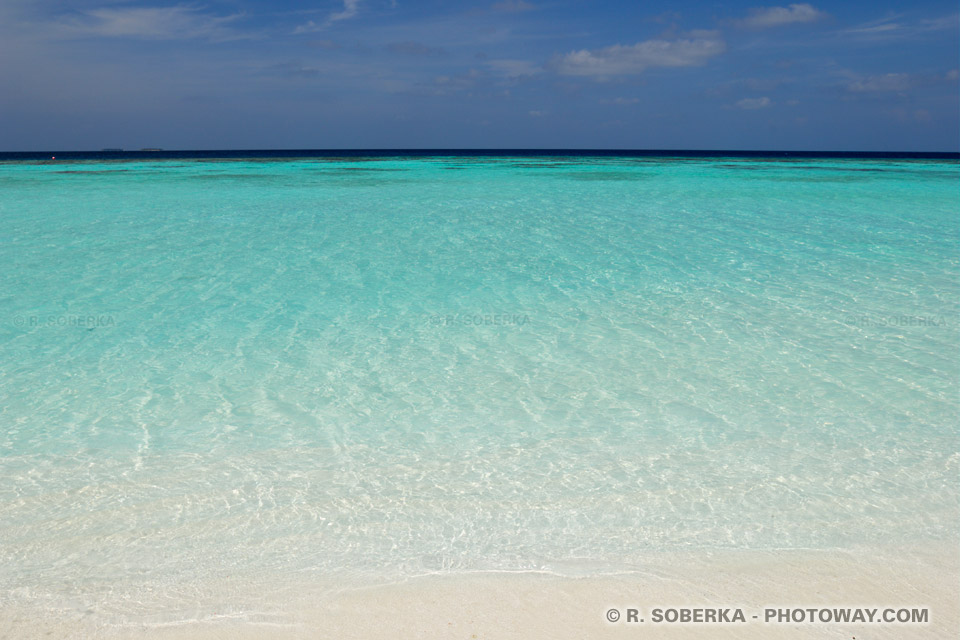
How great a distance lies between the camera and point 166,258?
8461 mm

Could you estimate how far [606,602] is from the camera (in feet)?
8.31

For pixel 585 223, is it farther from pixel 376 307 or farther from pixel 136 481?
pixel 136 481

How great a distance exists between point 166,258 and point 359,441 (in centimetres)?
582

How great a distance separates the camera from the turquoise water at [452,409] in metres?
2.90

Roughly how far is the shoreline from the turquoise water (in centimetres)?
10

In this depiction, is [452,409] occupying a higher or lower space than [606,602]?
higher

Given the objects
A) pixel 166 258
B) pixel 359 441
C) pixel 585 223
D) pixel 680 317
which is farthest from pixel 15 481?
pixel 585 223

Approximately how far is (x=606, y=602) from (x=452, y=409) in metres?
1.86

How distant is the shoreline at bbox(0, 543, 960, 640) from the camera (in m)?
2.38

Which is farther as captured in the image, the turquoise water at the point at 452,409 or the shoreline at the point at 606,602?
the turquoise water at the point at 452,409

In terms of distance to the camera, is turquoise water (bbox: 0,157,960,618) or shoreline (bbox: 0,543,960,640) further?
turquoise water (bbox: 0,157,960,618)

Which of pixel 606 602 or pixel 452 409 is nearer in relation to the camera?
pixel 606 602

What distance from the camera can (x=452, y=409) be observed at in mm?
4207

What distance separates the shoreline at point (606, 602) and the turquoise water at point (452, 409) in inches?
4.0
